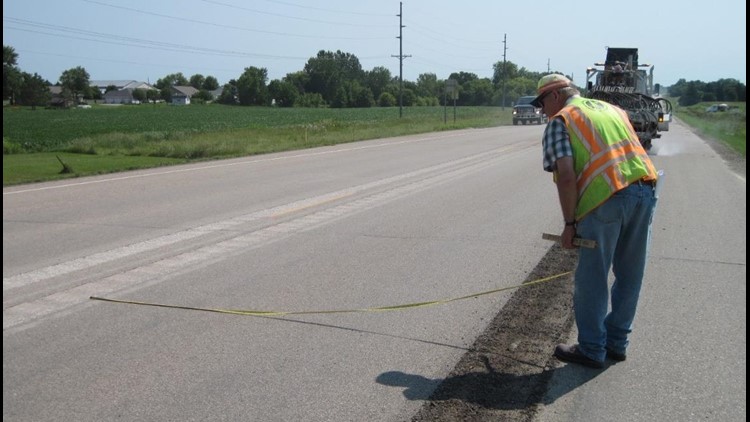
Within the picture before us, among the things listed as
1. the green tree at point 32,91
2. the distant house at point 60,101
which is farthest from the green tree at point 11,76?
the distant house at point 60,101

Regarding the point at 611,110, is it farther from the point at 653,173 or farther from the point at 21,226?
the point at 21,226

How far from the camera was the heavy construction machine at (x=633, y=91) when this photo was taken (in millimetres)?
22438

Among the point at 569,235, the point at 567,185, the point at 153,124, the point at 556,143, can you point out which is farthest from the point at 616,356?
the point at 153,124

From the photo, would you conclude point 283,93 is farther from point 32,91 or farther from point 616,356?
point 616,356

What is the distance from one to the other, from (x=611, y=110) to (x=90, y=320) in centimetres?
403

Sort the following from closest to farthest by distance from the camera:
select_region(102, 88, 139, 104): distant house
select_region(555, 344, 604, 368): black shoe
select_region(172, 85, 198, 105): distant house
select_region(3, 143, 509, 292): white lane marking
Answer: select_region(555, 344, 604, 368): black shoe
select_region(3, 143, 509, 292): white lane marking
select_region(172, 85, 198, 105): distant house
select_region(102, 88, 139, 104): distant house

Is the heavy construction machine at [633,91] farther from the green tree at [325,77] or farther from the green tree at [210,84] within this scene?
the green tree at [210,84]

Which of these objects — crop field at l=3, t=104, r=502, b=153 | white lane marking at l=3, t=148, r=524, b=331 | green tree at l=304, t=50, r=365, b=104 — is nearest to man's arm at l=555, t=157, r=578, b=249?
white lane marking at l=3, t=148, r=524, b=331

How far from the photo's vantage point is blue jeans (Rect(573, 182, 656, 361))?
14.8ft

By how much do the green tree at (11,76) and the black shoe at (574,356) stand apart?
5686cm

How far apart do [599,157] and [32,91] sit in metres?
86.2

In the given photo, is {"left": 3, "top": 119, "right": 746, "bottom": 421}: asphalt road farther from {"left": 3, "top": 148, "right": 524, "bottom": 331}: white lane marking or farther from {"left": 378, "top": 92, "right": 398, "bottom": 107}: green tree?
{"left": 378, "top": 92, "right": 398, "bottom": 107}: green tree

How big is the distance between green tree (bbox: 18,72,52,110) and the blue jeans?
80297mm

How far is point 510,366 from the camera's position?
4.77 meters
